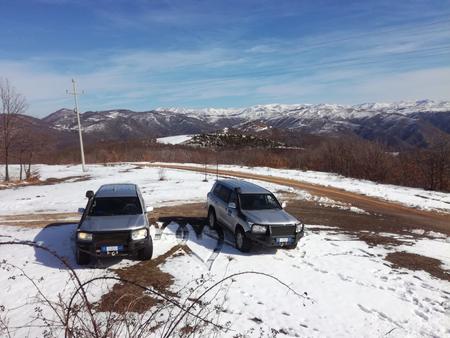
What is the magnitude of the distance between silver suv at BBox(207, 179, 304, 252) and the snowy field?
0.52 meters

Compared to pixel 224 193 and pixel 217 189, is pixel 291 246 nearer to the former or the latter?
pixel 224 193

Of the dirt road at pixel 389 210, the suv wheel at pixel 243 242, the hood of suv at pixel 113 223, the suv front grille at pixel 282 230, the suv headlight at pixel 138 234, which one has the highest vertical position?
the hood of suv at pixel 113 223

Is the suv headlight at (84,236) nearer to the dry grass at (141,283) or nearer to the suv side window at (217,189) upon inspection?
the dry grass at (141,283)

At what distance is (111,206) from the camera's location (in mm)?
10445

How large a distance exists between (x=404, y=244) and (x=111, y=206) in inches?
374

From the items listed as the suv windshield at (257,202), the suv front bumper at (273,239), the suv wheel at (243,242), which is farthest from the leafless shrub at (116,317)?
the suv windshield at (257,202)

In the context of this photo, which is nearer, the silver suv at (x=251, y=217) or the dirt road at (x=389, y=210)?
the silver suv at (x=251, y=217)

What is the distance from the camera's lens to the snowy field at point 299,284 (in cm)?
710

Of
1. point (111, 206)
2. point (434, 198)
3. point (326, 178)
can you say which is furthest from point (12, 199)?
point (434, 198)

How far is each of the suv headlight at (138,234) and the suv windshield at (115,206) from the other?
3.20ft

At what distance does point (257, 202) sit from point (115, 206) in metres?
4.30

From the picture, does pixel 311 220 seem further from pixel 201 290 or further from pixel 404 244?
pixel 201 290

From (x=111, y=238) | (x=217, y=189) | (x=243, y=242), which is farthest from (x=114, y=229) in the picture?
(x=217, y=189)

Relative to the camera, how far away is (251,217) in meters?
10.8
